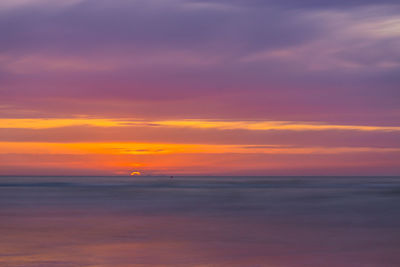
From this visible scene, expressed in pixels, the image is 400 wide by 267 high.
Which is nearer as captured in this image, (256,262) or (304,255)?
(256,262)

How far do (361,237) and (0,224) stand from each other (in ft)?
37.1

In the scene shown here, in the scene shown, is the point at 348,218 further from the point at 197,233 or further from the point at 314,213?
the point at 197,233

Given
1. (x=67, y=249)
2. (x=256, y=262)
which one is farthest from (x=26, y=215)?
(x=256, y=262)

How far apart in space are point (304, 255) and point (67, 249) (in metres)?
5.26

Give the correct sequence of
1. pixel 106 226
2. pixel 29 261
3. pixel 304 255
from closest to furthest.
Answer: pixel 29 261, pixel 304 255, pixel 106 226

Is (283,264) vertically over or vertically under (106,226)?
under

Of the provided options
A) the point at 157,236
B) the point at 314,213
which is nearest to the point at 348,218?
the point at 314,213

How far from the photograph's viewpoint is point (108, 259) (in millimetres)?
11695

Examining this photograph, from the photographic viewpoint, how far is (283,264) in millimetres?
11367

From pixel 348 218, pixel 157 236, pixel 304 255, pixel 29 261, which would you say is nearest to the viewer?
pixel 29 261

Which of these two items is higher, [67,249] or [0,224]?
[0,224]

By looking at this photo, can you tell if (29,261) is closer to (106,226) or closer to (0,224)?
(106,226)

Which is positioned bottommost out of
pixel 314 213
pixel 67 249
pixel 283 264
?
pixel 283 264

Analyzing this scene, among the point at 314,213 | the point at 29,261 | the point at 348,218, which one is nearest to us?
the point at 29,261
